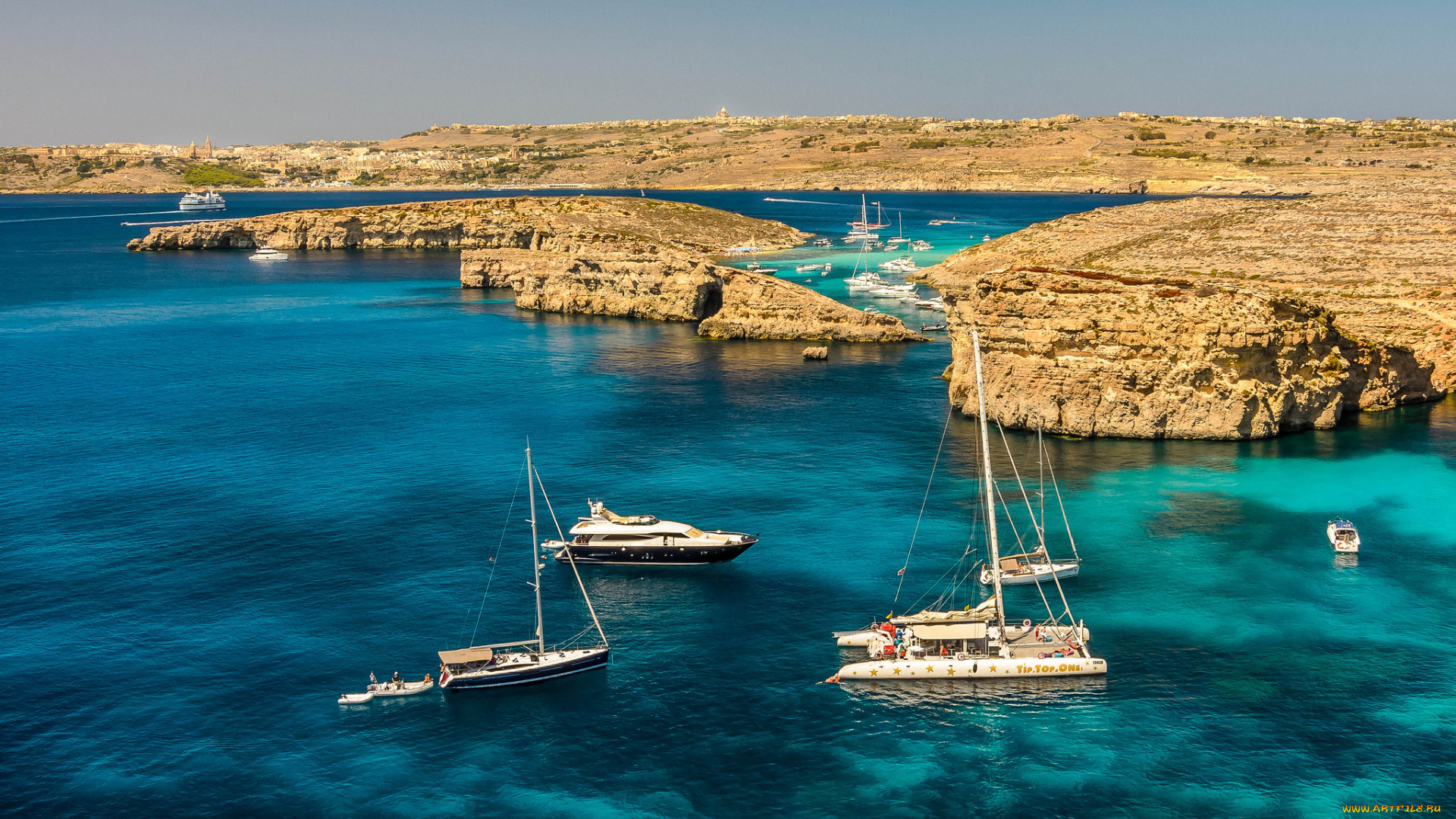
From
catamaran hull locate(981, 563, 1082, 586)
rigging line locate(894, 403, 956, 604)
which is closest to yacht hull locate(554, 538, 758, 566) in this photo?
rigging line locate(894, 403, 956, 604)

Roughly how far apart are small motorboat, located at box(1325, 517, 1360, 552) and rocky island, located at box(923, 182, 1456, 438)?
2082 cm

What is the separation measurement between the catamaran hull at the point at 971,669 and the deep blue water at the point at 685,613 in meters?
0.63

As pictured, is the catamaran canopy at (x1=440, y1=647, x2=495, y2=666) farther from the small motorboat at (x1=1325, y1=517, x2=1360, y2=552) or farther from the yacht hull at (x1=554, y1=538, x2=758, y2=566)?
the small motorboat at (x1=1325, y1=517, x2=1360, y2=552)

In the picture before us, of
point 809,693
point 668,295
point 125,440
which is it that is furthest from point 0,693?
point 668,295

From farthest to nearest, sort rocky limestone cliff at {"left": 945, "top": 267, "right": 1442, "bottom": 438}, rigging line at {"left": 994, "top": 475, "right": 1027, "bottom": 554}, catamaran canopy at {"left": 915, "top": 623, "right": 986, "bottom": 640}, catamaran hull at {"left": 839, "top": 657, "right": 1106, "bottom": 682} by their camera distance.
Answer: rocky limestone cliff at {"left": 945, "top": 267, "right": 1442, "bottom": 438} < rigging line at {"left": 994, "top": 475, "right": 1027, "bottom": 554} < catamaran canopy at {"left": 915, "top": 623, "right": 986, "bottom": 640} < catamaran hull at {"left": 839, "top": 657, "right": 1106, "bottom": 682}

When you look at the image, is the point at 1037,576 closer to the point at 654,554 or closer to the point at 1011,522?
the point at 1011,522

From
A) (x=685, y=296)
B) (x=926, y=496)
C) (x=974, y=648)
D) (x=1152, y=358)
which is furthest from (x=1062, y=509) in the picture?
(x=685, y=296)

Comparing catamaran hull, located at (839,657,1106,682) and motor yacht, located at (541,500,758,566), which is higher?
motor yacht, located at (541,500,758,566)

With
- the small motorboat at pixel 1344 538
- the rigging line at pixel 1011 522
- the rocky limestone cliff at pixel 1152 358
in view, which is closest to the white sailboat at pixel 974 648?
the rigging line at pixel 1011 522

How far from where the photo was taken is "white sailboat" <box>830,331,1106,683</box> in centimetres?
4681

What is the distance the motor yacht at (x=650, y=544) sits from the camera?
59.2 m

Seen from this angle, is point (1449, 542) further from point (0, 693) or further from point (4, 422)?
point (4, 422)

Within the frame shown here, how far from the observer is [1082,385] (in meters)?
81.3

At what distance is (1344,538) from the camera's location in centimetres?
5931
